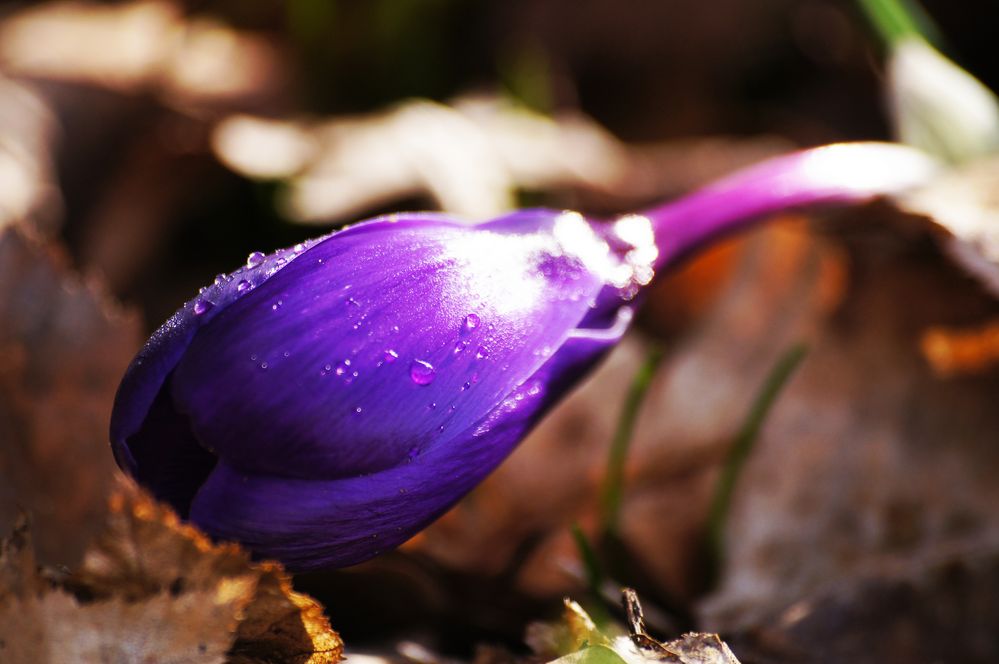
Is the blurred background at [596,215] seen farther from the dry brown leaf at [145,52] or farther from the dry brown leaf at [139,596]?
the dry brown leaf at [139,596]

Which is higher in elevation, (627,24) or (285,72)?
(285,72)

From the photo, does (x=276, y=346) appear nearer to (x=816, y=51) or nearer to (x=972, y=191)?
(x=972, y=191)

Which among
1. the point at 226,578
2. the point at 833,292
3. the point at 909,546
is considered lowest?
the point at 909,546

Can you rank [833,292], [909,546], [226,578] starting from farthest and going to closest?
1. [833,292]
2. [909,546]
3. [226,578]

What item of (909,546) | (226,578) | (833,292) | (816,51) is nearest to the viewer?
(226,578)

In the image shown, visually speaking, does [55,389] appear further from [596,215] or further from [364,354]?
[596,215]

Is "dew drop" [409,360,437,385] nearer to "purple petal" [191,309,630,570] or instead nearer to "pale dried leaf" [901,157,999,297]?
"purple petal" [191,309,630,570]

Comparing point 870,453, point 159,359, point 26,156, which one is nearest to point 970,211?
point 870,453

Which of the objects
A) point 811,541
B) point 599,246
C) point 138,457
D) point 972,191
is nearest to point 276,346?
point 138,457

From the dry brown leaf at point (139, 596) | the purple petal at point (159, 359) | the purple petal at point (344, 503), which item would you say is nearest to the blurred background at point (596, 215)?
the purple petal at point (344, 503)
